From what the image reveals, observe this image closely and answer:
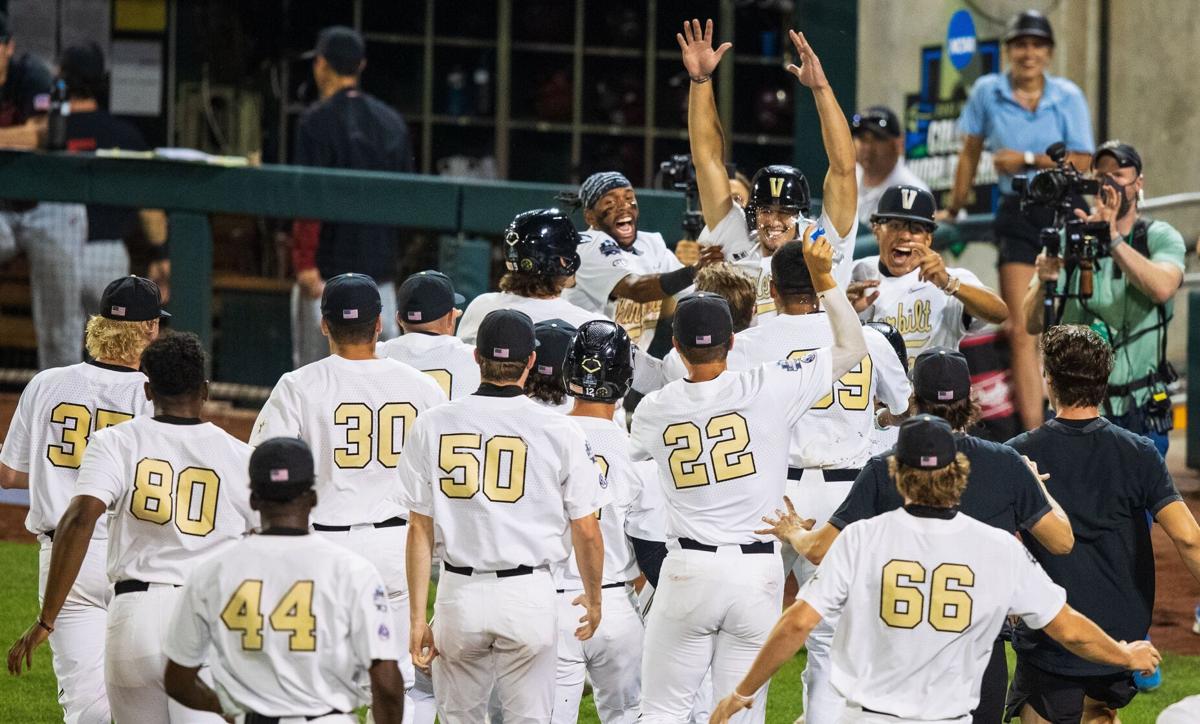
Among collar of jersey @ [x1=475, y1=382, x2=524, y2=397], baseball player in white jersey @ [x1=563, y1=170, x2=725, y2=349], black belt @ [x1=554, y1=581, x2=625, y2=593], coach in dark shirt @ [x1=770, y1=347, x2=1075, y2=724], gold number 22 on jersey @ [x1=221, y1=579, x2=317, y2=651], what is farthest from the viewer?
baseball player in white jersey @ [x1=563, y1=170, x2=725, y2=349]

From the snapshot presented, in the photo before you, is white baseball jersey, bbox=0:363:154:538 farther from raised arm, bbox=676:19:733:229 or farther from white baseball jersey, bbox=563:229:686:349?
raised arm, bbox=676:19:733:229

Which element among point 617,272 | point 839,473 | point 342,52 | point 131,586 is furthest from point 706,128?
point 342,52

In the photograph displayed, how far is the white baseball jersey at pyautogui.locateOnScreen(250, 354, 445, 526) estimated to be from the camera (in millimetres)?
5723

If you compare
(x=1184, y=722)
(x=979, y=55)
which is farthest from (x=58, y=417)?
(x=979, y=55)

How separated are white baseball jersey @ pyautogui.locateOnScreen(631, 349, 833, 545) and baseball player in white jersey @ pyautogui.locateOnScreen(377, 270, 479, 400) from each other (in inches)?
44.9

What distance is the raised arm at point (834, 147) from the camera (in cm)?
671

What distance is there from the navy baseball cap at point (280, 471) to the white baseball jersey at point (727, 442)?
1.49 metres

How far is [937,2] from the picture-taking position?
46.9 feet

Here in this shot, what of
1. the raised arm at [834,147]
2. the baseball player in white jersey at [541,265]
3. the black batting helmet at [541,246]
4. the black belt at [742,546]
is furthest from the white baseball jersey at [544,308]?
the black belt at [742,546]

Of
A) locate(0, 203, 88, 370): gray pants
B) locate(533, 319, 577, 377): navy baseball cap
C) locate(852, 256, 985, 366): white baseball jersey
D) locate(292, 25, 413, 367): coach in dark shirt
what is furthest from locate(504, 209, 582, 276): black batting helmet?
locate(0, 203, 88, 370): gray pants

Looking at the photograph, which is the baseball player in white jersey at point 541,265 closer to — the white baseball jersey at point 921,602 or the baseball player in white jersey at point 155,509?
the baseball player in white jersey at point 155,509

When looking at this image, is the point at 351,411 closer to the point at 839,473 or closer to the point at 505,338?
the point at 505,338

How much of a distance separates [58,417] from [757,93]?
37.5 feet

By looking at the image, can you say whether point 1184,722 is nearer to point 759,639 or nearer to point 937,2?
point 759,639
